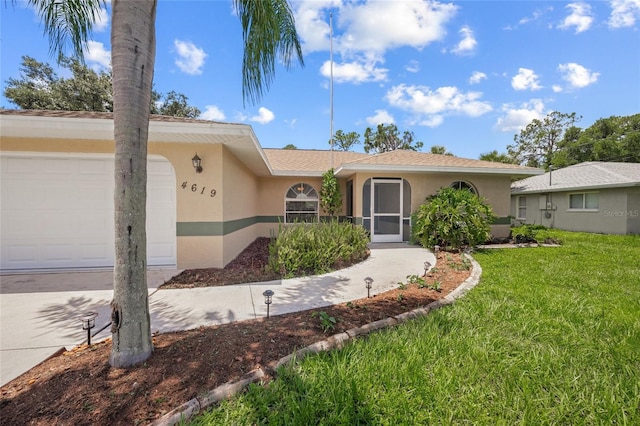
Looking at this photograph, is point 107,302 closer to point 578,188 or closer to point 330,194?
point 330,194

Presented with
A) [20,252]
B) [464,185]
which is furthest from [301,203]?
[20,252]

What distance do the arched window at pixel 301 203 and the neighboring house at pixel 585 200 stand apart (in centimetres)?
1242

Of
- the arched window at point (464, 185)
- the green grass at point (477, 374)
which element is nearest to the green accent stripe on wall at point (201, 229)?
the green grass at point (477, 374)

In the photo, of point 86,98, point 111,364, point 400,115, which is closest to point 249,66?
point 111,364

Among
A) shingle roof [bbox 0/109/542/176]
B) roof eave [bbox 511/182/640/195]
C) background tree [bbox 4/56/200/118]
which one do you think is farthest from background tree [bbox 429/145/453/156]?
background tree [bbox 4/56/200/118]

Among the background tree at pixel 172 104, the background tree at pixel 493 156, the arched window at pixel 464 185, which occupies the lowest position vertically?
the arched window at pixel 464 185

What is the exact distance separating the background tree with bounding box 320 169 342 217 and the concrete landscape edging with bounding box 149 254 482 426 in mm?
7236

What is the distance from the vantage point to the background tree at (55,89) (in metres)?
17.3

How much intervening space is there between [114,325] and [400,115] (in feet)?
69.2

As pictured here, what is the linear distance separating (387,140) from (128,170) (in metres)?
39.9

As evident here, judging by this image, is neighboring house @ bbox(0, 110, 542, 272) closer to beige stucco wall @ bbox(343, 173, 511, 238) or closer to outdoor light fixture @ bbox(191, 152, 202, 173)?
outdoor light fixture @ bbox(191, 152, 202, 173)

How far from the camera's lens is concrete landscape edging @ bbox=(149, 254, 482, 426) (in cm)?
180

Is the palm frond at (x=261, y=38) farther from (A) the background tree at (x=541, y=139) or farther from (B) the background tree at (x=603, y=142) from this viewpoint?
(A) the background tree at (x=541, y=139)

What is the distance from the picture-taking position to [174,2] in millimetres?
3416
